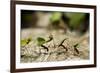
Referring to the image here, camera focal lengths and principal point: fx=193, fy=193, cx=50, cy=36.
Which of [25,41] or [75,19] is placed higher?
[75,19]

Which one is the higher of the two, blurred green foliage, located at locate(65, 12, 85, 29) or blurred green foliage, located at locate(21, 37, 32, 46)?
blurred green foliage, located at locate(65, 12, 85, 29)

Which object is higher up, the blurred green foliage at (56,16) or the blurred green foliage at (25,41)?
the blurred green foliage at (56,16)

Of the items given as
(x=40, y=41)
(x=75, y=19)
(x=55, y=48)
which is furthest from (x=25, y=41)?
(x=75, y=19)

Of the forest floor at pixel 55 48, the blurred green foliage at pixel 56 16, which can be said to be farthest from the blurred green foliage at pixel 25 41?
the blurred green foliage at pixel 56 16

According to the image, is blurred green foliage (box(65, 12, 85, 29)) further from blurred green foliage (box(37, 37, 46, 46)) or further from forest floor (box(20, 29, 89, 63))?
blurred green foliage (box(37, 37, 46, 46))

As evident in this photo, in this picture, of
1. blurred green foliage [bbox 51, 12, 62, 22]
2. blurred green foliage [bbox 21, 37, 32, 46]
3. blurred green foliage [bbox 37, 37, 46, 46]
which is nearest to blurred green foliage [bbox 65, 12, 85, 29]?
blurred green foliage [bbox 51, 12, 62, 22]

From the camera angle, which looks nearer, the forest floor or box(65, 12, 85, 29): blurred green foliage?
the forest floor

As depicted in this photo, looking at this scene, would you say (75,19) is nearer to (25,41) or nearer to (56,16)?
(56,16)

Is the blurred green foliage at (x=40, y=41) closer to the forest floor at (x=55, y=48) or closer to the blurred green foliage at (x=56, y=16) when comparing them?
the forest floor at (x=55, y=48)
